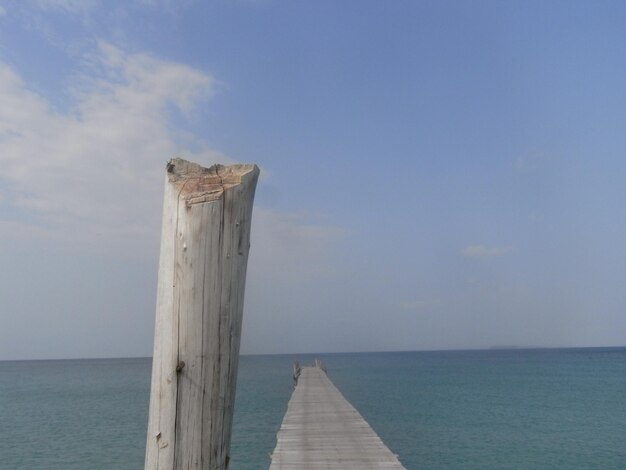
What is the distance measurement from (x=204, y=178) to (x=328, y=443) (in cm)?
1050

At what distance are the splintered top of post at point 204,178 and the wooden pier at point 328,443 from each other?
331 inches

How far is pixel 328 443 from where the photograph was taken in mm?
Answer: 11094

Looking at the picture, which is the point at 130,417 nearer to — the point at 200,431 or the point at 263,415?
the point at 263,415

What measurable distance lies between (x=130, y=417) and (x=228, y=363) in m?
33.1

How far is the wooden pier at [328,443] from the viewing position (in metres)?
9.33

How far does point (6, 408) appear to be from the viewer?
137 ft

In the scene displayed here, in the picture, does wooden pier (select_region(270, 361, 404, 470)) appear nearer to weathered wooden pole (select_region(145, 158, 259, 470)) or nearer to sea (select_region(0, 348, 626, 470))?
sea (select_region(0, 348, 626, 470))

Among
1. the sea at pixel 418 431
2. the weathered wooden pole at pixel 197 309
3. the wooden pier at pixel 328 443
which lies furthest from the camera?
the sea at pixel 418 431

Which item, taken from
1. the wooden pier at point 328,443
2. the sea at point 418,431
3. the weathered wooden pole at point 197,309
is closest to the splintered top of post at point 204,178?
the weathered wooden pole at point 197,309

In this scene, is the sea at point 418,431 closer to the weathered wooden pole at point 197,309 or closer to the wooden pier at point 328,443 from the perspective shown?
the wooden pier at point 328,443

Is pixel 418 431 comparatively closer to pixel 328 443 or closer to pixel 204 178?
pixel 328 443

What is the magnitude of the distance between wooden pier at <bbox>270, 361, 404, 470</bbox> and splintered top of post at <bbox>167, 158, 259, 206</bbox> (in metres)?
8.40

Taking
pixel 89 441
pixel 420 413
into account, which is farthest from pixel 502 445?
pixel 89 441

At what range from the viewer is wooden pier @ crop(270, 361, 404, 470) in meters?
9.33
